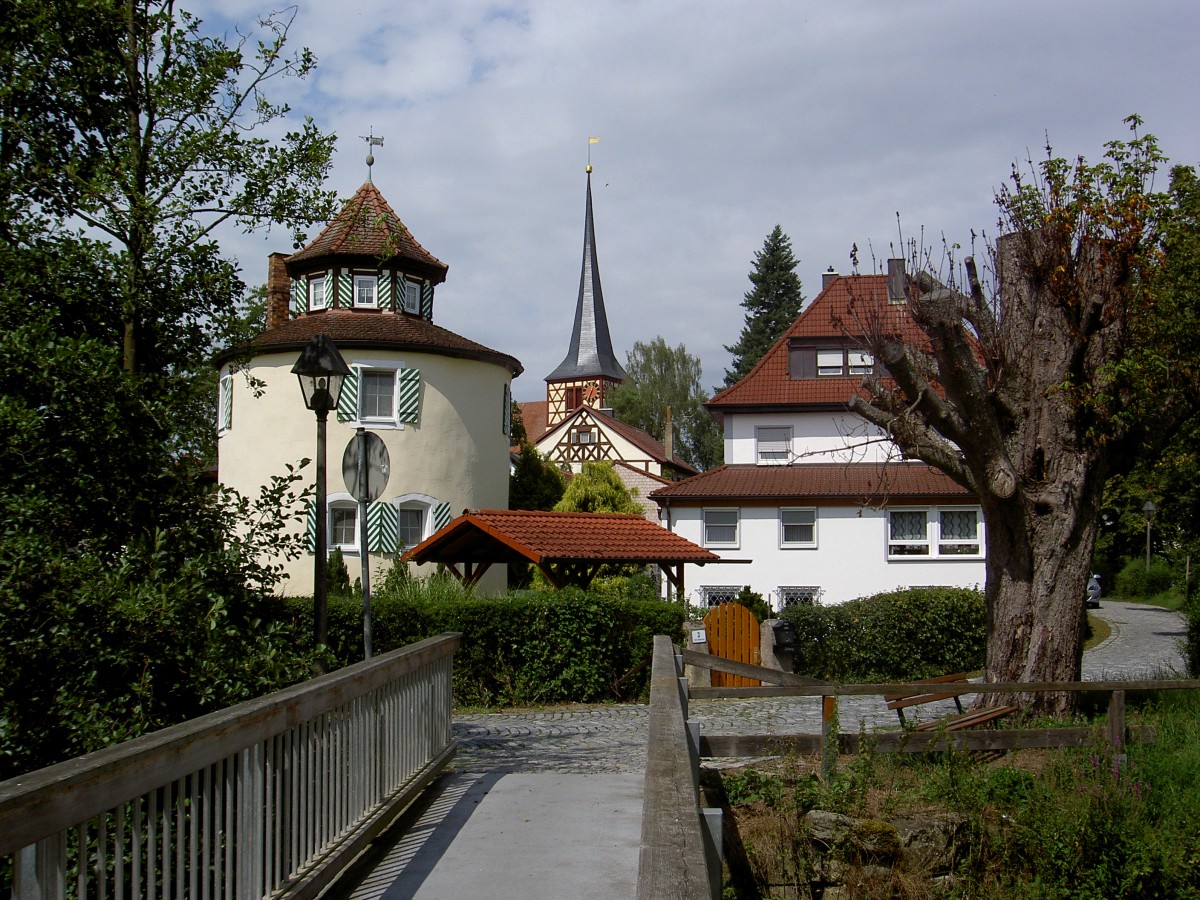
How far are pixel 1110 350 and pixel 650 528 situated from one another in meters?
10.5

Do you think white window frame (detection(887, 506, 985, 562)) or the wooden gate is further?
white window frame (detection(887, 506, 985, 562))

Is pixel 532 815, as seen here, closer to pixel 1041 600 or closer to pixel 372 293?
pixel 1041 600

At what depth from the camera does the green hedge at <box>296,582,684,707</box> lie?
16438mm

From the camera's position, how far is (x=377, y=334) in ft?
95.1

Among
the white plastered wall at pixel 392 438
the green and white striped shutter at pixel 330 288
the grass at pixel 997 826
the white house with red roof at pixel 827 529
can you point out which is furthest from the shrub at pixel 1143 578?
the grass at pixel 997 826

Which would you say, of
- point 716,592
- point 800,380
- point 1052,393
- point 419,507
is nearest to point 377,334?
point 419,507

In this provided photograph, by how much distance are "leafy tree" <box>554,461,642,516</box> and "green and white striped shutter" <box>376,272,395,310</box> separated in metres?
11.2

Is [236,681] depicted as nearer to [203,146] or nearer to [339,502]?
[203,146]

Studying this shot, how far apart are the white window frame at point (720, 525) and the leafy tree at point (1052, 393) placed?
76.6 feet

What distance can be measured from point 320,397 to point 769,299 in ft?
212

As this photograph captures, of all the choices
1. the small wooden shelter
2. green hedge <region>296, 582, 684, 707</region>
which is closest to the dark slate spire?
the small wooden shelter

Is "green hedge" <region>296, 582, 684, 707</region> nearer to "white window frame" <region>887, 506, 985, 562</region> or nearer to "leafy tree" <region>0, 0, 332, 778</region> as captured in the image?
"leafy tree" <region>0, 0, 332, 778</region>

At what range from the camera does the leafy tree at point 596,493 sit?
39688 mm

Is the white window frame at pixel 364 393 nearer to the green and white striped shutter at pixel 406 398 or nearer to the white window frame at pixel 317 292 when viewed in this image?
the green and white striped shutter at pixel 406 398
